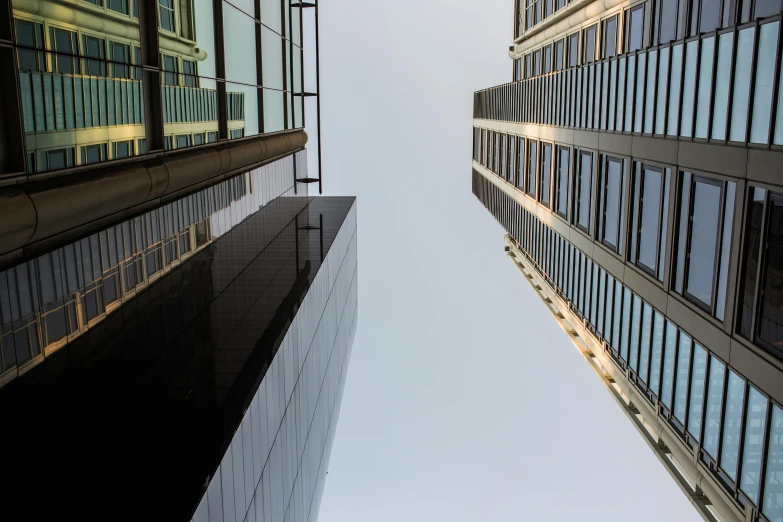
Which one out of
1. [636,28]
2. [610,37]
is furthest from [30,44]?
[610,37]

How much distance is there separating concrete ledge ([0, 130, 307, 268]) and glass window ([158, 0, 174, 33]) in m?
3.76

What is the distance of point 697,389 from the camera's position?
2595cm

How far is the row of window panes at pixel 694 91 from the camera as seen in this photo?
66.9ft

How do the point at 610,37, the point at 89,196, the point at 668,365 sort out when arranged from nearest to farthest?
the point at 89,196, the point at 668,365, the point at 610,37

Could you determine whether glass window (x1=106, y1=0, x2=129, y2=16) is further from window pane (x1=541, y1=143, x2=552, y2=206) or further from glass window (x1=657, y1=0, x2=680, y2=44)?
window pane (x1=541, y1=143, x2=552, y2=206)

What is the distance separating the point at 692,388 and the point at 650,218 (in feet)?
26.7

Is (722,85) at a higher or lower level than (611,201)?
higher

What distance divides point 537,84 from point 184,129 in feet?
147

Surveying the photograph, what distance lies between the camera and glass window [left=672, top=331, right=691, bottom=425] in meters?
26.8

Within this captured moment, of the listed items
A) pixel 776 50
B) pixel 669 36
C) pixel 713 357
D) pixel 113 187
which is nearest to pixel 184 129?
pixel 113 187

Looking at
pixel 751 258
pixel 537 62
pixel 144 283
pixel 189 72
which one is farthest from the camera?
pixel 537 62

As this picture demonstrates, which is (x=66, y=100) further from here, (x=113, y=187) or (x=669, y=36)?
(x=669, y=36)

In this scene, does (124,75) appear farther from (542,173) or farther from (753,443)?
(542,173)

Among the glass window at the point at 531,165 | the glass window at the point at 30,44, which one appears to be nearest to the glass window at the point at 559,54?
the glass window at the point at 531,165
